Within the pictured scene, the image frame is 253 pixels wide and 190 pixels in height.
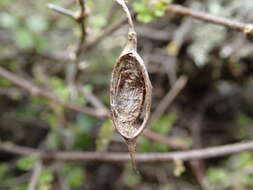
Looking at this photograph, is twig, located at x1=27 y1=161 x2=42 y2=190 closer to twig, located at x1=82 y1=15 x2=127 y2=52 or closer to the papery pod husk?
twig, located at x1=82 y1=15 x2=127 y2=52

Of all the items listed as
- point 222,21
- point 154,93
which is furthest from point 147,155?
point 222,21

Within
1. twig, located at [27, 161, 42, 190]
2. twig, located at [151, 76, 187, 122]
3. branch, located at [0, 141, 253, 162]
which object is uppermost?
twig, located at [151, 76, 187, 122]

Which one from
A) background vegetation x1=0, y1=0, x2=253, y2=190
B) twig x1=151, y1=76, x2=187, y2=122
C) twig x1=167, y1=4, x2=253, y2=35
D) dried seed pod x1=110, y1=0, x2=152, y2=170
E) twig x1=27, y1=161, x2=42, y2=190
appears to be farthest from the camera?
twig x1=151, y1=76, x2=187, y2=122

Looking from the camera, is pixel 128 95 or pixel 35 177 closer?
pixel 128 95

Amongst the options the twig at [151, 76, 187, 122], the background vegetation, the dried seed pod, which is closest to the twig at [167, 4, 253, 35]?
the dried seed pod

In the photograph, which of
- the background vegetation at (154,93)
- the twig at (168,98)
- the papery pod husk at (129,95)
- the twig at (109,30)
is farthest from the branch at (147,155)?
the papery pod husk at (129,95)

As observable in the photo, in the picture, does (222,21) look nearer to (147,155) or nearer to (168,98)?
(147,155)
